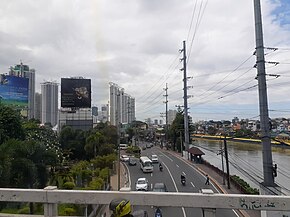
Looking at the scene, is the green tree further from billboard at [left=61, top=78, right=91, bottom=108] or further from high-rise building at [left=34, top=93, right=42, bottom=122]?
high-rise building at [left=34, top=93, right=42, bottom=122]

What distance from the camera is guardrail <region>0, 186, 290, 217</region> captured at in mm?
2811

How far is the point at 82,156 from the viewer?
133ft

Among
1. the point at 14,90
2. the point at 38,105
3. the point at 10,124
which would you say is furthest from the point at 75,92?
the point at 38,105

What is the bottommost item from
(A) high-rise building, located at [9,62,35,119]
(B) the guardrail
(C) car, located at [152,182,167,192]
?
(C) car, located at [152,182,167,192]

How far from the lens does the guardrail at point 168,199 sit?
281 centimetres

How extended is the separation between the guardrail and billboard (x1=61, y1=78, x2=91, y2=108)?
3610cm

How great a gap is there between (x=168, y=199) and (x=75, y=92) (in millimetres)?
37182

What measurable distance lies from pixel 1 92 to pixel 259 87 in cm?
3047

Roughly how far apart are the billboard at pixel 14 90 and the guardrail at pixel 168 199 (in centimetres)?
3385

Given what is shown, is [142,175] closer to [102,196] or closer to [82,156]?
[82,156]

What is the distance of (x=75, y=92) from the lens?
38812 mm

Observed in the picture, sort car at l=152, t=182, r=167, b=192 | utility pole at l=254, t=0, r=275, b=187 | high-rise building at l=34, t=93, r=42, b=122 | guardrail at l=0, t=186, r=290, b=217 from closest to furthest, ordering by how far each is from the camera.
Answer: guardrail at l=0, t=186, r=290, b=217 → utility pole at l=254, t=0, r=275, b=187 → car at l=152, t=182, r=167, b=192 → high-rise building at l=34, t=93, r=42, b=122

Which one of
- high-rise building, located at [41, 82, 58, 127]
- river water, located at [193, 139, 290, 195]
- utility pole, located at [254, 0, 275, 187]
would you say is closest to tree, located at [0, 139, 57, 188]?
utility pole, located at [254, 0, 275, 187]

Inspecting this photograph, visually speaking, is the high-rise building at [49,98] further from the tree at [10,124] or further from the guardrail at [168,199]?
the guardrail at [168,199]
